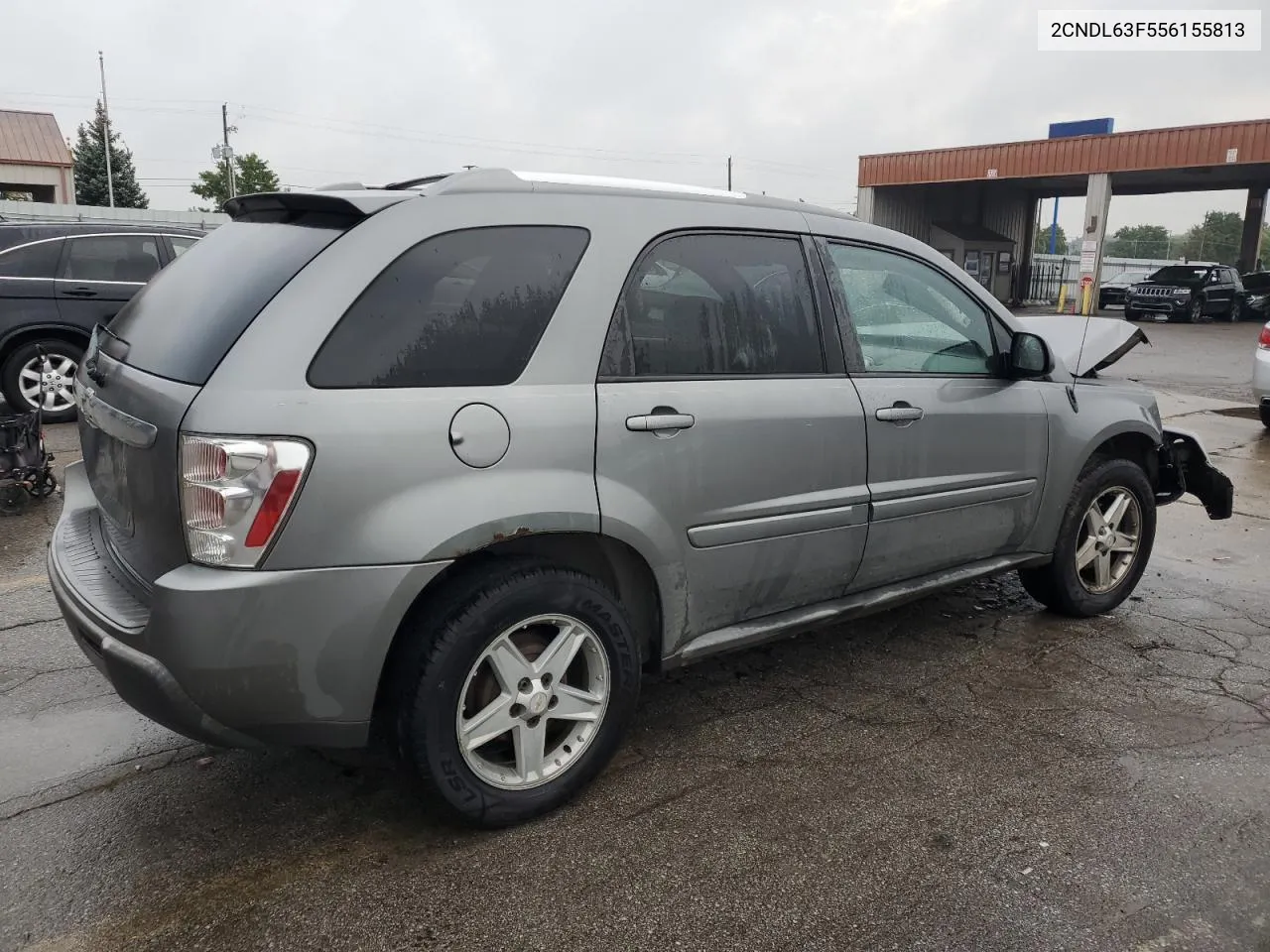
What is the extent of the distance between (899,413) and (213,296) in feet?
7.41

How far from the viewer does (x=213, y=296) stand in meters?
2.61

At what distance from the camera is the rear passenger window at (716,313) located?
2.87 metres

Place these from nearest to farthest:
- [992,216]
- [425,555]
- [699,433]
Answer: [425,555], [699,433], [992,216]

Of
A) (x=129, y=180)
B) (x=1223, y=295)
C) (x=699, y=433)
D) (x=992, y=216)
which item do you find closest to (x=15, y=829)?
(x=699, y=433)

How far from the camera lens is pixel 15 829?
2684 millimetres

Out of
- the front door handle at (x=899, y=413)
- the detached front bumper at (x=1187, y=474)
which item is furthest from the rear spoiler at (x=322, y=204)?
the detached front bumper at (x=1187, y=474)

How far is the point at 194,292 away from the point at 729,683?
231 centimetres

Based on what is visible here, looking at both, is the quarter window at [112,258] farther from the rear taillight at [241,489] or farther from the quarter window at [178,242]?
the rear taillight at [241,489]

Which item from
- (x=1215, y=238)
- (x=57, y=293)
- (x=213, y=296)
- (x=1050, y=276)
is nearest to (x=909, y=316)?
(x=213, y=296)

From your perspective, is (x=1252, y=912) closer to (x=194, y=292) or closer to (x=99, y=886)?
(x=99, y=886)

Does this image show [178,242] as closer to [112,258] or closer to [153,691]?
[112,258]

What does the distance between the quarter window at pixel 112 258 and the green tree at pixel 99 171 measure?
2015 inches

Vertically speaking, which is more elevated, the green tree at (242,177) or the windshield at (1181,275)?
the green tree at (242,177)

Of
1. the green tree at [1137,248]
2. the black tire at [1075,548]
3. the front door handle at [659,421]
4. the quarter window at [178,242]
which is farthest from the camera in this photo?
the green tree at [1137,248]
